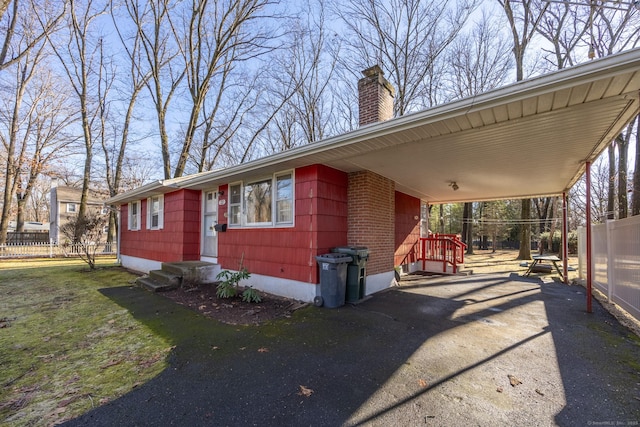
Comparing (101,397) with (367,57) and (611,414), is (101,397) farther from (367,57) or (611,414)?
(367,57)

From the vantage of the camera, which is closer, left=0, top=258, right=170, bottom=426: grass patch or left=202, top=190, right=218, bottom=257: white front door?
left=0, top=258, right=170, bottom=426: grass patch

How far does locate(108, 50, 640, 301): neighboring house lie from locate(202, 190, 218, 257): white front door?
1.2 inches

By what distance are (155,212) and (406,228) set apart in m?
8.80

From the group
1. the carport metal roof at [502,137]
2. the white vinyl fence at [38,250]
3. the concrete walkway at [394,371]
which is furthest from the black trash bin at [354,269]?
the white vinyl fence at [38,250]

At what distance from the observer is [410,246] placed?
954 centimetres

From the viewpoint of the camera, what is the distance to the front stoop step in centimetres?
677

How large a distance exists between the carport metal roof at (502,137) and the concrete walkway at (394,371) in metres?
2.77

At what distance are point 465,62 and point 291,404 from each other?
17.1 meters

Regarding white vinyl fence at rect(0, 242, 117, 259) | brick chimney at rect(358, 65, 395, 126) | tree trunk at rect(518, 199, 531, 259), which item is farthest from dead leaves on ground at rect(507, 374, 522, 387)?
white vinyl fence at rect(0, 242, 117, 259)

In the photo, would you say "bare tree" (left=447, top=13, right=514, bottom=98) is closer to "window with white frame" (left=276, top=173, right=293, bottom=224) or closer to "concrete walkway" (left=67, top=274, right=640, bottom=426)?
"window with white frame" (left=276, top=173, right=293, bottom=224)

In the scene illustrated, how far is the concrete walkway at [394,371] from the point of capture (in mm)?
2225

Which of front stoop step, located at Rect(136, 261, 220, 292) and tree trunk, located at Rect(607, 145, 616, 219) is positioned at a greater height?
tree trunk, located at Rect(607, 145, 616, 219)

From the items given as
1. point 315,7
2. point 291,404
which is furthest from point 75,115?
point 291,404

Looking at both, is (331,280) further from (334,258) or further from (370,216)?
(370,216)
